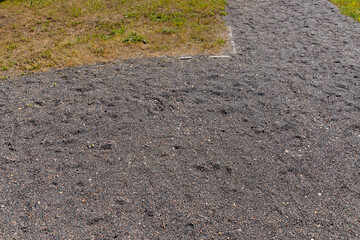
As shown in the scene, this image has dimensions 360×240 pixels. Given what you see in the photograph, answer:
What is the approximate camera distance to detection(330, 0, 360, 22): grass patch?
24.9 ft

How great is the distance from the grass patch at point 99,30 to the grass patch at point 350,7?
2.89 meters

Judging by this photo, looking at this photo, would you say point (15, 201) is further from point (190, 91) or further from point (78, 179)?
point (190, 91)

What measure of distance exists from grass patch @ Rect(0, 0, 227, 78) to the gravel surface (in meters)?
0.55

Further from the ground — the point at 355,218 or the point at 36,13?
the point at 36,13

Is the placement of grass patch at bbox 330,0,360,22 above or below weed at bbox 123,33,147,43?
above

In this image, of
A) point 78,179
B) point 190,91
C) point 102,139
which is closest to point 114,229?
point 78,179

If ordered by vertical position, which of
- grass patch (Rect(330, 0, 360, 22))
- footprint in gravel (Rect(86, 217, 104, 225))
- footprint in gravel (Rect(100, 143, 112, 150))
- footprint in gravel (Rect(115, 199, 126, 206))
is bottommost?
footprint in gravel (Rect(86, 217, 104, 225))

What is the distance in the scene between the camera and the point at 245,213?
10.1 ft

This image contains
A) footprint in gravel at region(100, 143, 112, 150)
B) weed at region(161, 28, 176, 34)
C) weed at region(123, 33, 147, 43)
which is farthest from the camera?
weed at region(161, 28, 176, 34)

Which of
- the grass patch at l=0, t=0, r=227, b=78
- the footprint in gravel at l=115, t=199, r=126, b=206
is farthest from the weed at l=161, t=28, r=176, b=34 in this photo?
the footprint in gravel at l=115, t=199, r=126, b=206

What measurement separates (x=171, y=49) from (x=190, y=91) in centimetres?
160

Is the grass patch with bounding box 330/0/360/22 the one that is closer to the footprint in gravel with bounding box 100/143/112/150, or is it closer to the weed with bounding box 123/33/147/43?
the weed with bounding box 123/33/147/43

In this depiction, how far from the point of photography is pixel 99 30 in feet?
22.8

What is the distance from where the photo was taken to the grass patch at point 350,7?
7599mm
